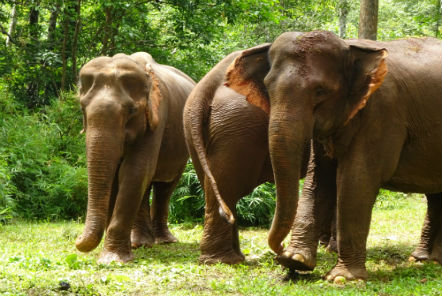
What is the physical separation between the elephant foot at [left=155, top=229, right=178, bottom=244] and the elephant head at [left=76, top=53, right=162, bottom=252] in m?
1.90

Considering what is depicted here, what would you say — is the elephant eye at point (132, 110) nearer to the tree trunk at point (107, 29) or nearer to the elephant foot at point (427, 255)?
the elephant foot at point (427, 255)

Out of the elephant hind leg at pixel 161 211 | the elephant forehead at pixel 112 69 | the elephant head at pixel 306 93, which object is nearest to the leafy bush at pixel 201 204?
the elephant hind leg at pixel 161 211

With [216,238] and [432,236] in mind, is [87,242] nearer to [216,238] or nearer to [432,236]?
[216,238]

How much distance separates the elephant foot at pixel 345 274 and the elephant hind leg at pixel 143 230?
3219mm

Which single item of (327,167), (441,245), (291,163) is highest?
(291,163)

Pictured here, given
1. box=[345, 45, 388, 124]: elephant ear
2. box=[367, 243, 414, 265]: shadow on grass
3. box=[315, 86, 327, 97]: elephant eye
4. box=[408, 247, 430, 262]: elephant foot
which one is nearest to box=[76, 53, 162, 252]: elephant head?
box=[315, 86, 327, 97]: elephant eye

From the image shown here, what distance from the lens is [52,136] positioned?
12375 mm

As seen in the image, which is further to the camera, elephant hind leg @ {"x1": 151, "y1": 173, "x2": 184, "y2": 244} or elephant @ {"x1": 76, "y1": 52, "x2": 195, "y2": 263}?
elephant hind leg @ {"x1": 151, "y1": 173, "x2": 184, "y2": 244}

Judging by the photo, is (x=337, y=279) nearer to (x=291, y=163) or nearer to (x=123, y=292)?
(x=291, y=163)

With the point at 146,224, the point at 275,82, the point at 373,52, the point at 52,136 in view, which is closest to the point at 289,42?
the point at 275,82

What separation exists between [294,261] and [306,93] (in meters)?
1.54

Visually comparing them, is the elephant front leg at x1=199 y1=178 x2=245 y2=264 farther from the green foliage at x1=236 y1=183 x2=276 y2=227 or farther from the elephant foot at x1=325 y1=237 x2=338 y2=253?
the green foliage at x1=236 y1=183 x2=276 y2=227

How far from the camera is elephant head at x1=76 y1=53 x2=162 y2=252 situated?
6473 millimetres

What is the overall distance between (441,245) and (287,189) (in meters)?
2.72
